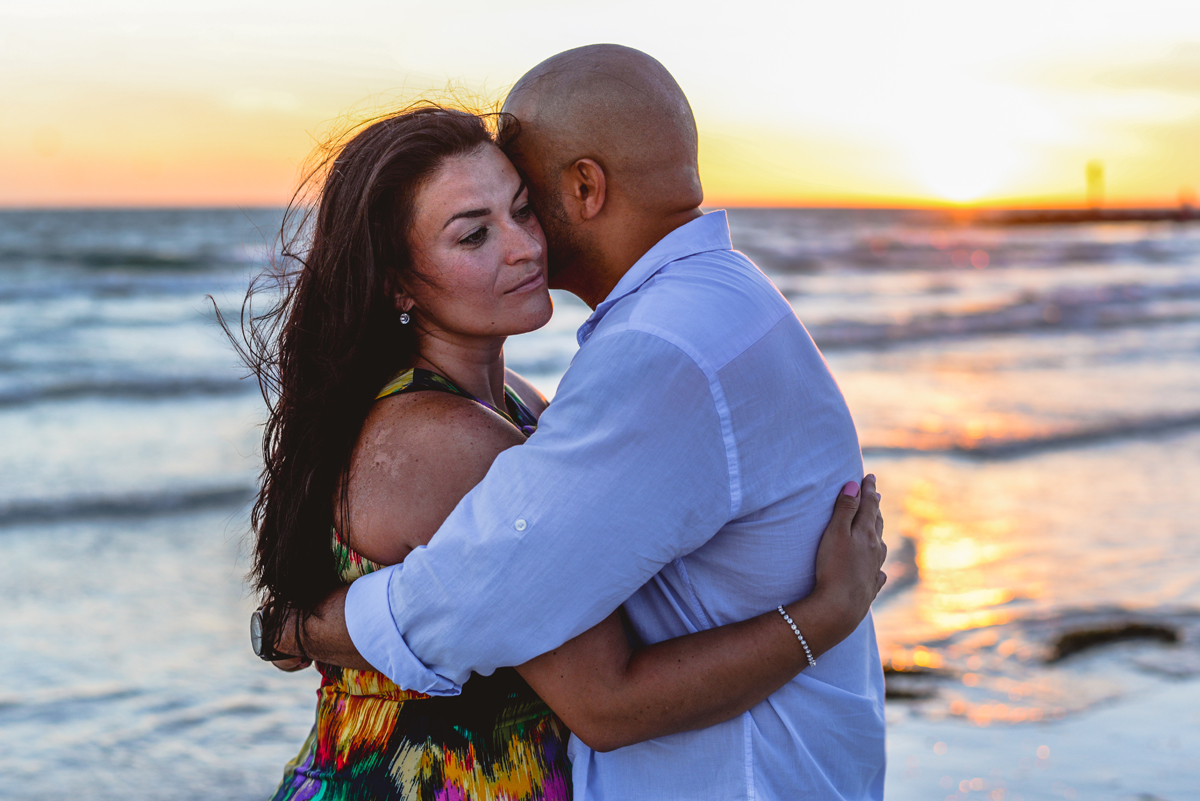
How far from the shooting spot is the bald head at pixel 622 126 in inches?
75.1

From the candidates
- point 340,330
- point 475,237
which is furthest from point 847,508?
point 340,330

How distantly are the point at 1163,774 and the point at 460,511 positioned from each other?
330cm

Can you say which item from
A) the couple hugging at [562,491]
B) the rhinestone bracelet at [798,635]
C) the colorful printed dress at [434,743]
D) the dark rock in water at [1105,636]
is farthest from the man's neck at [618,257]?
the dark rock in water at [1105,636]

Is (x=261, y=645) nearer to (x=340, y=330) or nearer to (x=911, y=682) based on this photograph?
(x=340, y=330)

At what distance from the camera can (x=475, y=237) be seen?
1.95m

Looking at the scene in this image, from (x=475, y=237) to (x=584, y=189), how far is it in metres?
Answer: 0.23

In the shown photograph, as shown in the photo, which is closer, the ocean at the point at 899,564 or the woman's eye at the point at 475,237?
the woman's eye at the point at 475,237

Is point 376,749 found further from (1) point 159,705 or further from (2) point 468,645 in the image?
(1) point 159,705

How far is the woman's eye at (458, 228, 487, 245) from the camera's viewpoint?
194 cm

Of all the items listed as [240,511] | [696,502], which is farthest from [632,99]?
[240,511]

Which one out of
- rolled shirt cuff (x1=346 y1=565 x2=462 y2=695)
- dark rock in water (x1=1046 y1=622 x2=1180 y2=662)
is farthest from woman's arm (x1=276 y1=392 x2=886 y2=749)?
dark rock in water (x1=1046 y1=622 x2=1180 y2=662)

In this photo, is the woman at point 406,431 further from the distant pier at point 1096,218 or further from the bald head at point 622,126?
the distant pier at point 1096,218

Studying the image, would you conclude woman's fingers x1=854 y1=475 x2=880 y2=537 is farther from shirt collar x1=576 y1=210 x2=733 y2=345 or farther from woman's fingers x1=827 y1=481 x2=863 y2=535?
shirt collar x1=576 y1=210 x2=733 y2=345

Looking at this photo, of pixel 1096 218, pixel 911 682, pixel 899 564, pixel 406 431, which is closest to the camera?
pixel 406 431
